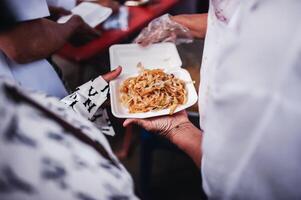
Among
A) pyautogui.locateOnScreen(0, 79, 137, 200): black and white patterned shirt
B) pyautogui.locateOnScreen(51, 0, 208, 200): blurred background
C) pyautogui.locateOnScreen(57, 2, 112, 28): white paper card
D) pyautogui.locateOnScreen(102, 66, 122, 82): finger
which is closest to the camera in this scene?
pyautogui.locateOnScreen(0, 79, 137, 200): black and white patterned shirt

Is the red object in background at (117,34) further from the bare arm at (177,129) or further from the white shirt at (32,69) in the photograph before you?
the bare arm at (177,129)

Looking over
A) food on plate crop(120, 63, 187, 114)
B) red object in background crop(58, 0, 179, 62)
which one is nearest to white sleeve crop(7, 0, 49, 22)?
food on plate crop(120, 63, 187, 114)

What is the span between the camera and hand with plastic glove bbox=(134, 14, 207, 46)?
160cm

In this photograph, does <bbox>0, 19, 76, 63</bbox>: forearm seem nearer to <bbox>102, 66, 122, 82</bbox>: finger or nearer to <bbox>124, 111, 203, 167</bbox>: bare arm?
<bbox>102, 66, 122, 82</bbox>: finger

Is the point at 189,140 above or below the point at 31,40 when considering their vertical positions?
below

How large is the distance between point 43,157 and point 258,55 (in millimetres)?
417

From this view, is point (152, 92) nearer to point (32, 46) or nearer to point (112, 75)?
point (112, 75)

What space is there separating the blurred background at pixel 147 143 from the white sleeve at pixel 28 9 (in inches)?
22.5

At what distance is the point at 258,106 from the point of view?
1.98 feet

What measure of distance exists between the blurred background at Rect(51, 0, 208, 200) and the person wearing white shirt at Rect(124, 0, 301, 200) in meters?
0.90

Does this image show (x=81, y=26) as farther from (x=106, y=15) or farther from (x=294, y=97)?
(x=294, y=97)

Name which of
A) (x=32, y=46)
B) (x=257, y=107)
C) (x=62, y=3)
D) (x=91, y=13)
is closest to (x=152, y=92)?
(x=32, y=46)

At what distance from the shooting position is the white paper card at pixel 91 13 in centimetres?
192

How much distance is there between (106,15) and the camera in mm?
1973
